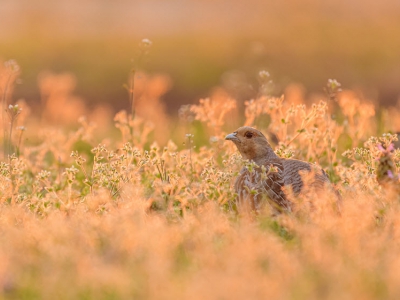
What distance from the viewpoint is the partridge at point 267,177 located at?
4973mm

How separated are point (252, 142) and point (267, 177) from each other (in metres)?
0.87

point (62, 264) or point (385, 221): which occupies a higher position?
point (385, 221)

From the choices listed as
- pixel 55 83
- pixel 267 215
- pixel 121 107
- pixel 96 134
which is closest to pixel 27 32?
pixel 121 107

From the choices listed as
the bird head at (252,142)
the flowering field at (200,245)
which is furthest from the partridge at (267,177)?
the flowering field at (200,245)

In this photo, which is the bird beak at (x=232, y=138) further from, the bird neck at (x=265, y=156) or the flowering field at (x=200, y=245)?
the flowering field at (x=200, y=245)

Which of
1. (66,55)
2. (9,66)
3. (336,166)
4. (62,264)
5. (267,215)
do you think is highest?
(66,55)

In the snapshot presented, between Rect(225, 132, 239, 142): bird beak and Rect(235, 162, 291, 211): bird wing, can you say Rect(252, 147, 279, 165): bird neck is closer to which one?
Rect(225, 132, 239, 142): bird beak

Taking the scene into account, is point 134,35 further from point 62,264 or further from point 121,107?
point 62,264

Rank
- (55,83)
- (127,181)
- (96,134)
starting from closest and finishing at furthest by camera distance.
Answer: (127,181) → (55,83) → (96,134)

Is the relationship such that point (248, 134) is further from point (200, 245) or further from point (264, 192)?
point (200, 245)

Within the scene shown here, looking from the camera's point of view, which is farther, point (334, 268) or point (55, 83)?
point (55, 83)

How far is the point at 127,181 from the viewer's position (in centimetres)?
508

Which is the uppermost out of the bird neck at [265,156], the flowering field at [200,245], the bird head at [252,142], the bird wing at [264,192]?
the bird head at [252,142]

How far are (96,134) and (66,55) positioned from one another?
1195 cm
